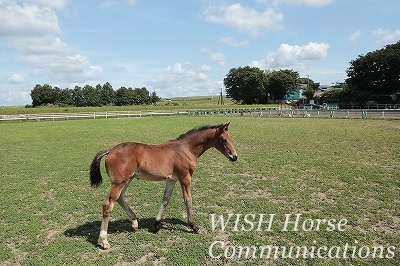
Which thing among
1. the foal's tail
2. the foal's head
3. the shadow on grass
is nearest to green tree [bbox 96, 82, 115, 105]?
the shadow on grass

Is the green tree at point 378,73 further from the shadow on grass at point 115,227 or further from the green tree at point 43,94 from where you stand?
the green tree at point 43,94

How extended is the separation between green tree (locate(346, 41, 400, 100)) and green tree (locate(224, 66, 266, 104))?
1192 inches

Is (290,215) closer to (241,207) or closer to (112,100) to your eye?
(241,207)

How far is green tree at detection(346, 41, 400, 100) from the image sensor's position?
57.8 metres

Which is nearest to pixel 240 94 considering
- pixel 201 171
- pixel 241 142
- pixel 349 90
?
pixel 349 90

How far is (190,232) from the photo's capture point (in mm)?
5578

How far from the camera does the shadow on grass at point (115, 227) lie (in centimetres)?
553

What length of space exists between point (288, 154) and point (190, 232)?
8089mm

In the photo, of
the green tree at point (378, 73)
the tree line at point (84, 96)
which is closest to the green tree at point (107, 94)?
the tree line at point (84, 96)

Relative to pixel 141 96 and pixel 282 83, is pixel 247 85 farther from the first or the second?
pixel 141 96

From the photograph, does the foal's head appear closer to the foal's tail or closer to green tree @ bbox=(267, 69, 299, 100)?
the foal's tail

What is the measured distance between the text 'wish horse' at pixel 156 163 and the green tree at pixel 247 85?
85681 millimetres

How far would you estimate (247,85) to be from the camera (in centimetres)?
9012

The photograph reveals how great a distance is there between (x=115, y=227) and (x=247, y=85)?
287 feet
